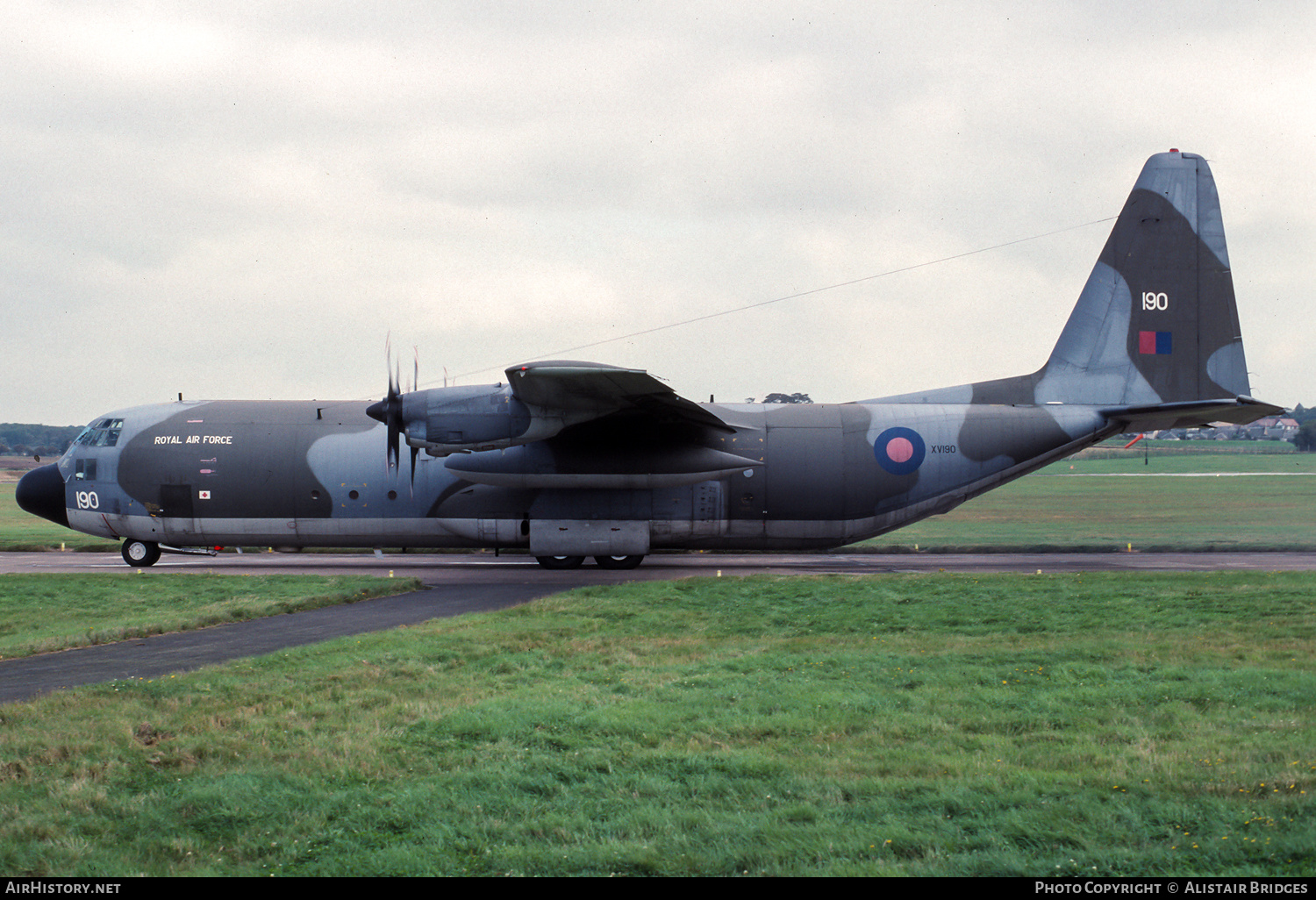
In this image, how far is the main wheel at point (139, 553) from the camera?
25.5 m

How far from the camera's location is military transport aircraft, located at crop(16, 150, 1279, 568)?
23.5 metres

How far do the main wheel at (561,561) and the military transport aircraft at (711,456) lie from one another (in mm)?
70

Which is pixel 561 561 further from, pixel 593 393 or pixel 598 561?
pixel 593 393

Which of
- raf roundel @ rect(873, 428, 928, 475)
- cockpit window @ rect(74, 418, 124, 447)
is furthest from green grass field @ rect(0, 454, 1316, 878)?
cockpit window @ rect(74, 418, 124, 447)

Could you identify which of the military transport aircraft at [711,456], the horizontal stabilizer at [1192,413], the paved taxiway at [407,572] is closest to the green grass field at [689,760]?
the paved taxiway at [407,572]

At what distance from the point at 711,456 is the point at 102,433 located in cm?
1656

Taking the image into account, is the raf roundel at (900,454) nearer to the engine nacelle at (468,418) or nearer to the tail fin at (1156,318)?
the tail fin at (1156,318)

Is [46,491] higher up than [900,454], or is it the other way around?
[900,454]

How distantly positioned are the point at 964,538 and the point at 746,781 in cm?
2765

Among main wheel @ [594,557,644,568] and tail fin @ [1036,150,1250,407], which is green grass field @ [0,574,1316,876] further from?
tail fin @ [1036,150,1250,407]

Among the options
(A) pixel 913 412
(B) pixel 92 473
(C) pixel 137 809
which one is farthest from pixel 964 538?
(C) pixel 137 809

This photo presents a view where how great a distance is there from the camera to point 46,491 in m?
25.4

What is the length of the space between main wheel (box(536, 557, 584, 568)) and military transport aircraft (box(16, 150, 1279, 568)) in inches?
2.8

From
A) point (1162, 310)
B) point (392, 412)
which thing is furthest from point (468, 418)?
point (1162, 310)
